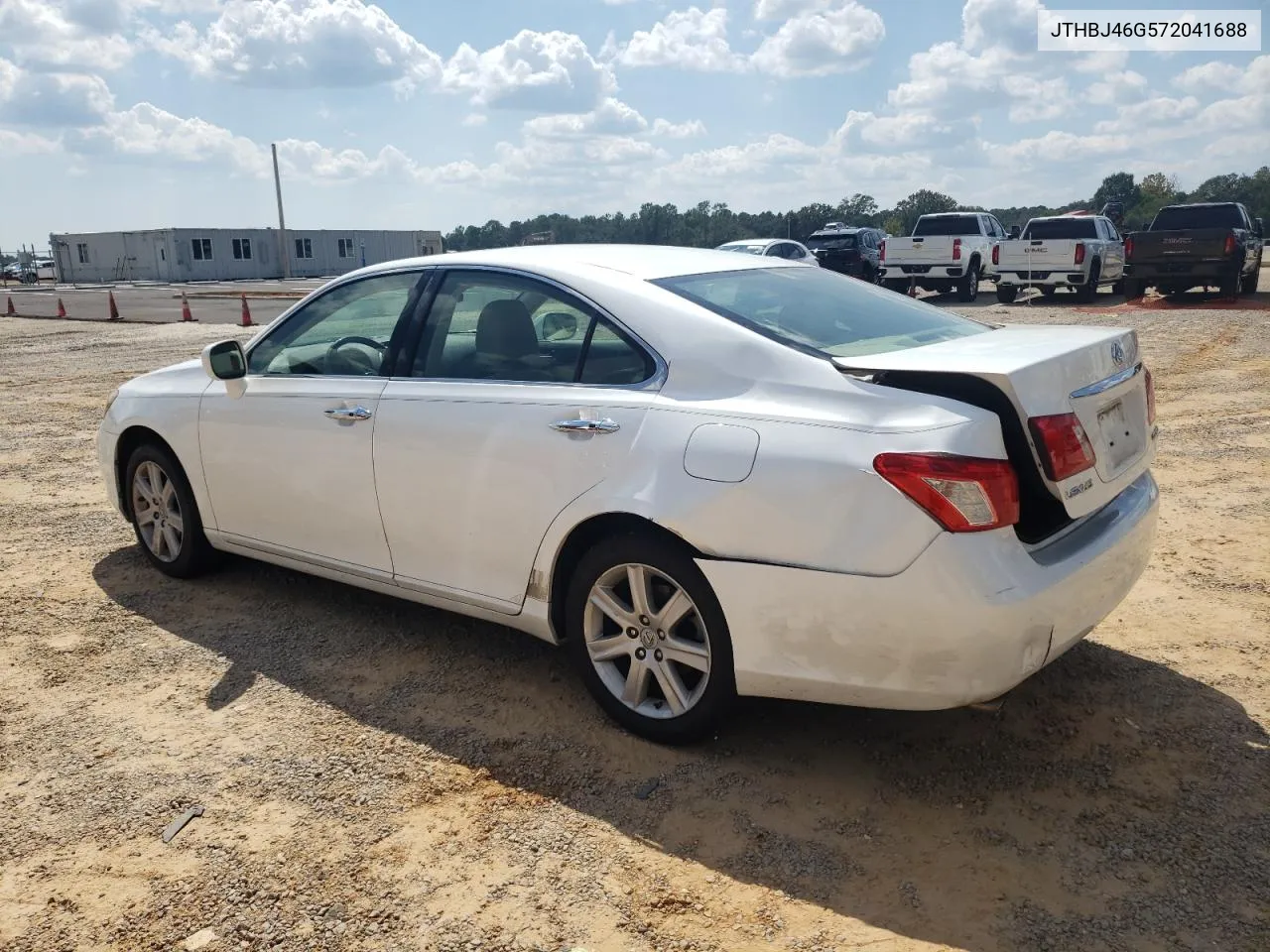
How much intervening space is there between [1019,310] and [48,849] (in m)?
20.0

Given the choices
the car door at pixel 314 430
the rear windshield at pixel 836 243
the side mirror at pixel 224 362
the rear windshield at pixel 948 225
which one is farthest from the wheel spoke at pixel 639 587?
the rear windshield at pixel 836 243

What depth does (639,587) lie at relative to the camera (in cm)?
332

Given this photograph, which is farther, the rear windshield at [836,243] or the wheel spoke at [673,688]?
the rear windshield at [836,243]

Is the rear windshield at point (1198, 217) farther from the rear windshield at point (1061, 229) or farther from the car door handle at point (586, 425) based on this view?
the car door handle at point (586, 425)

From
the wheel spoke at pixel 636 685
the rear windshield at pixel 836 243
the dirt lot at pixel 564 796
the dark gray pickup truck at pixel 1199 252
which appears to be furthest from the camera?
the rear windshield at pixel 836 243

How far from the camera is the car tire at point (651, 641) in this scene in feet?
10.4

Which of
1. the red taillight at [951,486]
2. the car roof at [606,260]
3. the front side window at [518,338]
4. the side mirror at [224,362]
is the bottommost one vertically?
the red taillight at [951,486]

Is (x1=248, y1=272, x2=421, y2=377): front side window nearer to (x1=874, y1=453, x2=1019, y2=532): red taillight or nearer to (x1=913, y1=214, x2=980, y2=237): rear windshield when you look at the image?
(x1=874, y1=453, x2=1019, y2=532): red taillight

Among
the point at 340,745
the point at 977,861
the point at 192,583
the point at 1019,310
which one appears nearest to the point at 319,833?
the point at 340,745

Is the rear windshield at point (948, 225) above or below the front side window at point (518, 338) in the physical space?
above

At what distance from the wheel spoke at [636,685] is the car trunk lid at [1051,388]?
46.5 inches

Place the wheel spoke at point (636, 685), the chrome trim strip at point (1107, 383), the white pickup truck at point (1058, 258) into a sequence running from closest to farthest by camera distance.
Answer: the chrome trim strip at point (1107, 383) < the wheel spoke at point (636, 685) < the white pickup truck at point (1058, 258)

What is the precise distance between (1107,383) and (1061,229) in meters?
21.1

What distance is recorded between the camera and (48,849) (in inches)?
Result: 118
